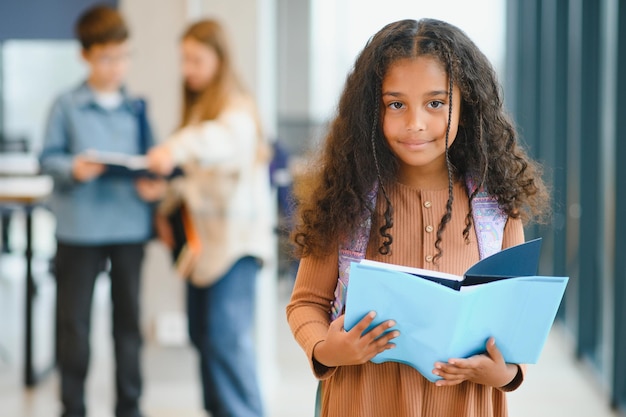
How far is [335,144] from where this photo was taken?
142 centimetres

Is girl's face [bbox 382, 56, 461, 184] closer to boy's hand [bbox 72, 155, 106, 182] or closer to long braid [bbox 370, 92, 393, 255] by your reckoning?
long braid [bbox 370, 92, 393, 255]

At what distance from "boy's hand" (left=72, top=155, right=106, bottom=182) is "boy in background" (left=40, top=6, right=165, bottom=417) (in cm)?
2

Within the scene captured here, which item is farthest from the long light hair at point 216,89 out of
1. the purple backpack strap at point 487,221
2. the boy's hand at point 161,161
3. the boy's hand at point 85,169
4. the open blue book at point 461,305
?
the open blue book at point 461,305

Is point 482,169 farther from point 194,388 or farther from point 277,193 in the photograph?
point 194,388

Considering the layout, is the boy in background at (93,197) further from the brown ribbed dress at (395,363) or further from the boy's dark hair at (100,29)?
the brown ribbed dress at (395,363)

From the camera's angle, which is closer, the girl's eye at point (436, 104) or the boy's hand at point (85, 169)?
the girl's eye at point (436, 104)

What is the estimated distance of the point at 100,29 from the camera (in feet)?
9.51

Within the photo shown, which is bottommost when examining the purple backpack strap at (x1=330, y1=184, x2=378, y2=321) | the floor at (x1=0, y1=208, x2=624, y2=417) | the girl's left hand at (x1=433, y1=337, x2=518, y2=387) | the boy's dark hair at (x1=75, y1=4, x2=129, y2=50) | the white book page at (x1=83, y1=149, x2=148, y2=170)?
the floor at (x1=0, y1=208, x2=624, y2=417)

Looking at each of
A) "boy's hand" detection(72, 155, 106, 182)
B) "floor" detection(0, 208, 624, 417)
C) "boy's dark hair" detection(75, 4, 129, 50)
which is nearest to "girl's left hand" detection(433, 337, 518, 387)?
"boy's hand" detection(72, 155, 106, 182)

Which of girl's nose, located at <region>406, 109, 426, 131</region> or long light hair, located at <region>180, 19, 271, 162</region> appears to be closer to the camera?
girl's nose, located at <region>406, 109, 426, 131</region>

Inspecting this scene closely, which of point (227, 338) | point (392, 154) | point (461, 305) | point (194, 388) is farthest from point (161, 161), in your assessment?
point (461, 305)

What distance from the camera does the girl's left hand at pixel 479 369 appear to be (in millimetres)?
1255

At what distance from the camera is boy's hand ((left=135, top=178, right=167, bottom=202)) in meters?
2.88

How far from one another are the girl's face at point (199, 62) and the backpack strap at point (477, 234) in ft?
5.39
